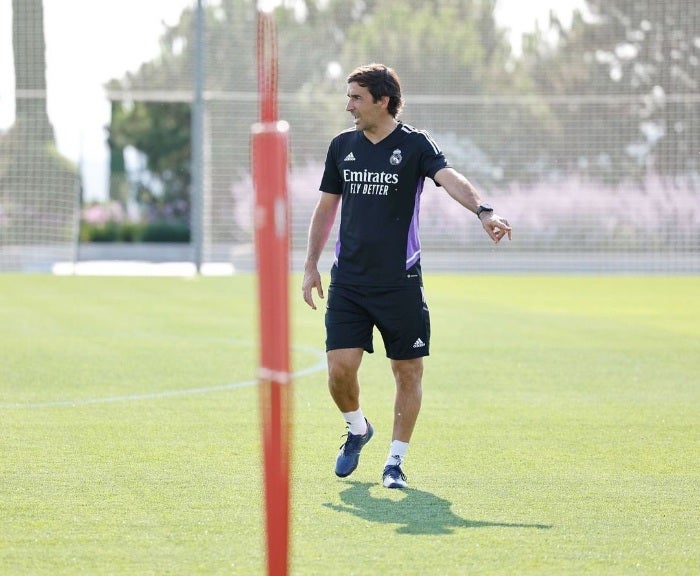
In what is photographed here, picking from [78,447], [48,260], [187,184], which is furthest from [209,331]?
[187,184]

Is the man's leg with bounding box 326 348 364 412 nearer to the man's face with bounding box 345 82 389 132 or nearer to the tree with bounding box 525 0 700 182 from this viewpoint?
the man's face with bounding box 345 82 389 132

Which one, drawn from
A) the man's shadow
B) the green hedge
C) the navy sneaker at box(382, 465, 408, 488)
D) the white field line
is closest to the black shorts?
the navy sneaker at box(382, 465, 408, 488)

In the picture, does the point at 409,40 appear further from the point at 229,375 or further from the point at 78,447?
the point at 78,447

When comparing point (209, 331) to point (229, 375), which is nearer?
point (229, 375)

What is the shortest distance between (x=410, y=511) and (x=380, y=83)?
2276 millimetres

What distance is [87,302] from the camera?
20.9m

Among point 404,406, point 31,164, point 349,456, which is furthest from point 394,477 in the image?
point 31,164

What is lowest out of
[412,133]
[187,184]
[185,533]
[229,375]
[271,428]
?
[187,184]

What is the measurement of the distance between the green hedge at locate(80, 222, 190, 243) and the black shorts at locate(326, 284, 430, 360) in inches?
1609

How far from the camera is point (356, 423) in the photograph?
7.46m

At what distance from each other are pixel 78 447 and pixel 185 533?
2.35 meters

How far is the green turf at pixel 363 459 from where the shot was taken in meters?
5.44

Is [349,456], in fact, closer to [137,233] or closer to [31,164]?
[31,164]

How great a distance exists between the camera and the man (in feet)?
23.6
